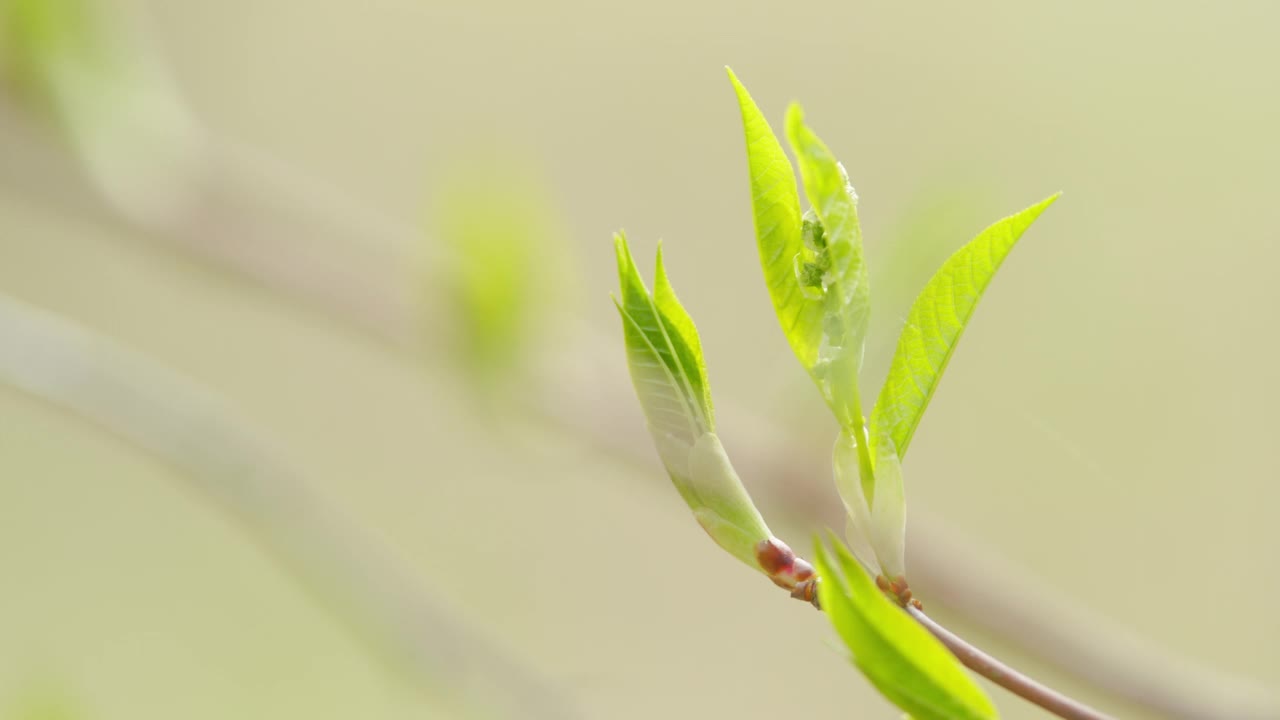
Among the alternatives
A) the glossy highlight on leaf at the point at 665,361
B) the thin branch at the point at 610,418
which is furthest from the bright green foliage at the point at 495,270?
the glossy highlight on leaf at the point at 665,361

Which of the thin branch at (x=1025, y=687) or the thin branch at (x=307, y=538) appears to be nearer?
the thin branch at (x=1025, y=687)

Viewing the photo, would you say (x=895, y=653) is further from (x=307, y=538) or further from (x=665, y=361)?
(x=307, y=538)

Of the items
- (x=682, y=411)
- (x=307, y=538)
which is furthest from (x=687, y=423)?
(x=307, y=538)

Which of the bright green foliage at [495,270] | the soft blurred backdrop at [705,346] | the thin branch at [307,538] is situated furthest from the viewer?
the soft blurred backdrop at [705,346]

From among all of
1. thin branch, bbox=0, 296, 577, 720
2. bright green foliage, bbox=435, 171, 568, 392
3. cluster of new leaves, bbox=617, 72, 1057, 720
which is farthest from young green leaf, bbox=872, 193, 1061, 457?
bright green foliage, bbox=435, 171, 568, 392

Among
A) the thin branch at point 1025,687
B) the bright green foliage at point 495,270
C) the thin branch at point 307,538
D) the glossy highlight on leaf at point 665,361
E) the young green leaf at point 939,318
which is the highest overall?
the bright green foliage at point 495,270

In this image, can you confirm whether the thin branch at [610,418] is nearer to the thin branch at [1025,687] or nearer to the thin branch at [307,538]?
the thin branch at [307,538]
